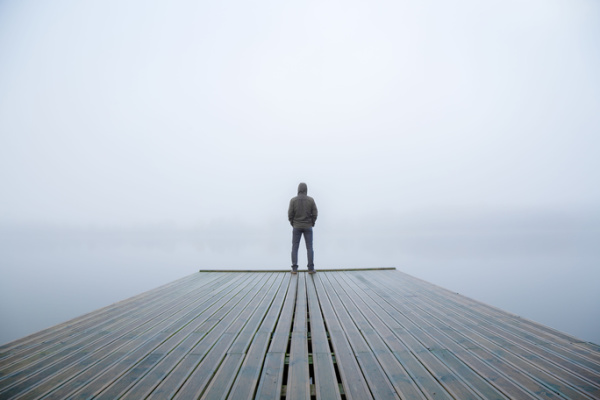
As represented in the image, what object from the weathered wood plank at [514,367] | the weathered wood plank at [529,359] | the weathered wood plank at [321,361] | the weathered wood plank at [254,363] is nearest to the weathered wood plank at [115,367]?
the weathered wood plank at [254,363]

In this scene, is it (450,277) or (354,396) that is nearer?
(354,396)

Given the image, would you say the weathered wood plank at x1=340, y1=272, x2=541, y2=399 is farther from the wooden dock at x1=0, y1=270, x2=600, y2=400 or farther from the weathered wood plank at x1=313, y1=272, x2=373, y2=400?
the weathered wood plank at x1=313, y1=272, x2=373, y2=400

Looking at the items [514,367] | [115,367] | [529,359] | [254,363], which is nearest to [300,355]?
[254,363]

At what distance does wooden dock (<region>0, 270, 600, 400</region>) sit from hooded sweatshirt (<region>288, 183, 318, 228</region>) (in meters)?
1.93

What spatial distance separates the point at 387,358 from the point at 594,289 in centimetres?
1124

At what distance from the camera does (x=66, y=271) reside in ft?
41.0

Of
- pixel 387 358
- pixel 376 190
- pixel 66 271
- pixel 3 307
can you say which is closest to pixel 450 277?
pixel 387 358

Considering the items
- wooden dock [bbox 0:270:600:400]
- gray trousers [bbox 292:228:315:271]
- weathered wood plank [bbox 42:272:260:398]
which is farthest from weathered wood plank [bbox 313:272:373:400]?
gray trousers [bbox 292:228:315:271]

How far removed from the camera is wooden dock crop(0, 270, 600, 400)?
1247 millimetres

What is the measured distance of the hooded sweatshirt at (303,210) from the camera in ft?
14.9

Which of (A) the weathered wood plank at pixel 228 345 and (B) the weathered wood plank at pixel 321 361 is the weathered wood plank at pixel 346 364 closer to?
(B) the weathered wood plank at pixel 321 361

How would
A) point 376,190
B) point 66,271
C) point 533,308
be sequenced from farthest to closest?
point 376,190 → point 66,271 → point 533,308

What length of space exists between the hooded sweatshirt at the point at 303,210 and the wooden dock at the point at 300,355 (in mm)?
1932

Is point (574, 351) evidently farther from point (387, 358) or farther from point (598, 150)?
point (598, 150)
